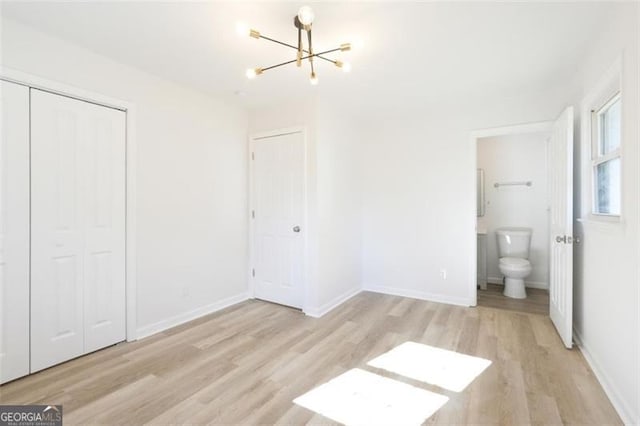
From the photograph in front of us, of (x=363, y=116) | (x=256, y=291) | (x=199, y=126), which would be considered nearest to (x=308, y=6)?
(x=199, y=126)

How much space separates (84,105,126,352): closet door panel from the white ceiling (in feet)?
2.16

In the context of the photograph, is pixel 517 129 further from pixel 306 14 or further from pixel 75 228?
pixel 75 228

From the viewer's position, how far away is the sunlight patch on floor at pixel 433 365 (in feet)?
6.84

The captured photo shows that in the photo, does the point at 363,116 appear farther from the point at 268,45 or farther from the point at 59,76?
the point at 59,76

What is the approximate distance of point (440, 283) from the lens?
3.80m

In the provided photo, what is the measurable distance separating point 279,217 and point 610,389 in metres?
3.12

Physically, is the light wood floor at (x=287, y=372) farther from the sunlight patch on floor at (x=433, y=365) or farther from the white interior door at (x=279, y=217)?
the white interior door at (x=279, y=217)

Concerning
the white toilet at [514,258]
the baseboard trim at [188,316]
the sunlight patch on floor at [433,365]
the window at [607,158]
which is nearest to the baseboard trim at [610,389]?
the sunlight patch on floor at [433,365]

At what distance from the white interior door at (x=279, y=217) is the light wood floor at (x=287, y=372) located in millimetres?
466

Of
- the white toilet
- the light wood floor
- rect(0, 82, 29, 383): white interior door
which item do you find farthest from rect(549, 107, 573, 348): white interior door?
rect(0, 82, 29, 383): white interior door

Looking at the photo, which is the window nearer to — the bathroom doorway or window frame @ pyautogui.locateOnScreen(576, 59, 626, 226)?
window frame @ pyautogui.locateOnScreen(576, 59, 626, 226)

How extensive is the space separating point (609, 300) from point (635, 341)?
1.41 ft

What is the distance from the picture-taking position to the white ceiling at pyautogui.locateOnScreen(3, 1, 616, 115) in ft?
6.14

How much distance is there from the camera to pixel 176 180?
305cm
